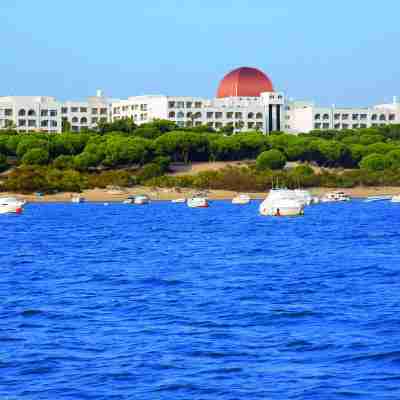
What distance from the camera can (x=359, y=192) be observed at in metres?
175

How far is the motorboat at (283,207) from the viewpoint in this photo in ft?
371

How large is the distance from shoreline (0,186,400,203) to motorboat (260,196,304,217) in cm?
5222

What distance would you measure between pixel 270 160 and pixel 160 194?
2296 cm

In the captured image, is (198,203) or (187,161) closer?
(198,203)

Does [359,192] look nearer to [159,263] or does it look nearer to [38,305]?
[159,263]

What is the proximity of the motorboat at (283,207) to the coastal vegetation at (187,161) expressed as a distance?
53443 mm

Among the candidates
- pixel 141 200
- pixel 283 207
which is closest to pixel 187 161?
pixel 141 200

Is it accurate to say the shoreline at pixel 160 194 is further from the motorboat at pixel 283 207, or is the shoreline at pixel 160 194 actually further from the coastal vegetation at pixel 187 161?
the motorboat at pixel 283 207

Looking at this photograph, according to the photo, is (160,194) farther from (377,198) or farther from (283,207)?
(283,207)

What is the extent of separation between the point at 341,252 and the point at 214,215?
55.4 meters

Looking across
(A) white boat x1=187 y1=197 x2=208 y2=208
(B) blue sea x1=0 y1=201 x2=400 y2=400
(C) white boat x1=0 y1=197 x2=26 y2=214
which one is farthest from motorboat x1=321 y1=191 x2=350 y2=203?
(B) blue sea x1=0 y1=201 x2=400 y2=400

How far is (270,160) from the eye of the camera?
592 ft

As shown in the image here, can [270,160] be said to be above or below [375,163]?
above

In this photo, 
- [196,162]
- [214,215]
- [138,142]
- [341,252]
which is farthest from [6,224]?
[196,162]
